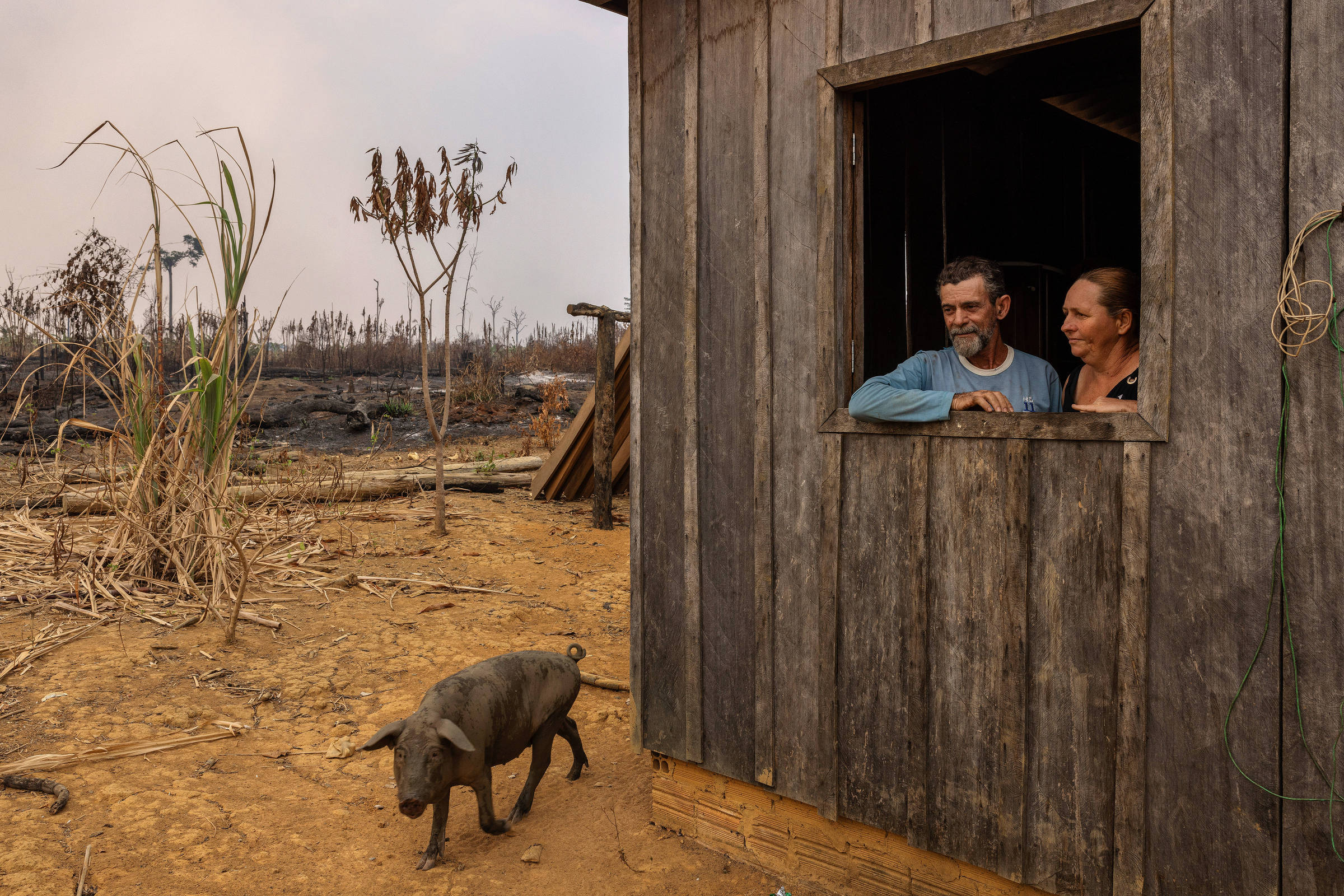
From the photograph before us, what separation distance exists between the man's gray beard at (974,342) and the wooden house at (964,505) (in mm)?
446

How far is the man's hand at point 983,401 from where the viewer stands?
106 inches

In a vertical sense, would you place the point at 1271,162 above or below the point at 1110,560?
above

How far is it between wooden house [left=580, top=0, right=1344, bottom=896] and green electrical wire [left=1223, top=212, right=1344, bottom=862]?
0.04ft

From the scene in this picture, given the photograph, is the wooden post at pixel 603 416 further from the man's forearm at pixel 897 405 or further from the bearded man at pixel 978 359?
the man's forearm at pixel 897 405

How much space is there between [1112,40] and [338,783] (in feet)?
15.4

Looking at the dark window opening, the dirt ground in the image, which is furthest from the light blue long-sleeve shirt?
the dirt ground

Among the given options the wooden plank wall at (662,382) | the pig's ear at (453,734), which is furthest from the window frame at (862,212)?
the pig's ear at (453,734)

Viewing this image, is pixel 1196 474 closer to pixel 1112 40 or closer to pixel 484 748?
pixel 1112 40

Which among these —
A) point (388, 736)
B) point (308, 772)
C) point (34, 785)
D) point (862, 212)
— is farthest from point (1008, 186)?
point (34, 785)

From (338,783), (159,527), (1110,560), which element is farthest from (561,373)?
(1110,560)

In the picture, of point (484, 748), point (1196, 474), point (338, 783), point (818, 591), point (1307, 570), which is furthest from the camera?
point (338, 783)

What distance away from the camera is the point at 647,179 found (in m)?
3.45

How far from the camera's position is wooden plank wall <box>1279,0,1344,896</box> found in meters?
2.05

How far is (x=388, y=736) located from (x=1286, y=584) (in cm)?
279
